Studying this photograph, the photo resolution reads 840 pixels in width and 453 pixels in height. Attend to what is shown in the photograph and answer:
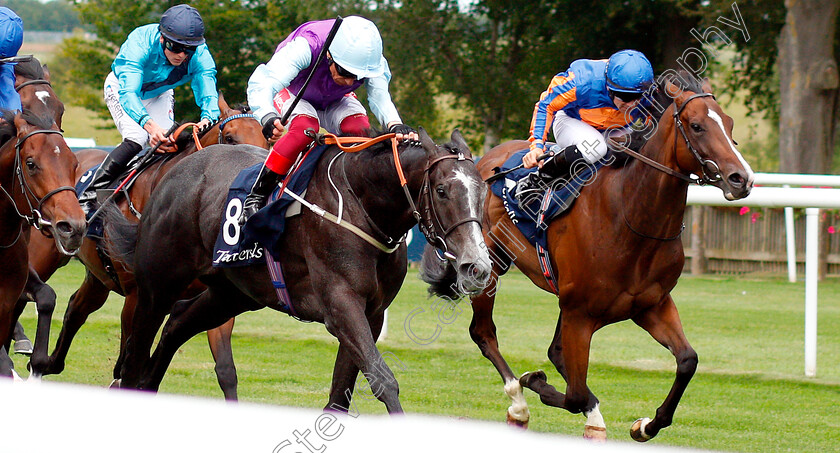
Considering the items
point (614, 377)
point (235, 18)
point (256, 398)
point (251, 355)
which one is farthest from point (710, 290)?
point (235, 18)

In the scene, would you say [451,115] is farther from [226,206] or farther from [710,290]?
Result: [226,206]

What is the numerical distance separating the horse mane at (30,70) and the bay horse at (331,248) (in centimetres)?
81

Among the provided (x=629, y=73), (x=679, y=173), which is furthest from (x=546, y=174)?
(x=679, y=173)

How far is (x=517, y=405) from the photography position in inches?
217

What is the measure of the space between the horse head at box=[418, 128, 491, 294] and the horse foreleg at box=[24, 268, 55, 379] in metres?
2.97

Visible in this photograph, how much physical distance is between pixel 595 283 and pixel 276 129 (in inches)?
69.8

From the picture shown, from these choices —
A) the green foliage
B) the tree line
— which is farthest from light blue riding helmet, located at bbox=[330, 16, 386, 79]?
the green foliage

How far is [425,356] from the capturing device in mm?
7762

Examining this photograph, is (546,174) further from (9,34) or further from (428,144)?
(9,34)

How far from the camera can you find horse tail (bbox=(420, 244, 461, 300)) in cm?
516

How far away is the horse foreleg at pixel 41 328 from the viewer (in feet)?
19.0

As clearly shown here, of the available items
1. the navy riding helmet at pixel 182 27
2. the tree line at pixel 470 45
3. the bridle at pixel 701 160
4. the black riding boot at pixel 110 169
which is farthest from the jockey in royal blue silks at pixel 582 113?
the tree line at pixel 470 45

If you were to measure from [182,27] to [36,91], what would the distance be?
1.43m

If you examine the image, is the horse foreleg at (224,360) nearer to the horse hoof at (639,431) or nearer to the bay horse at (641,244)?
the bay horse at (641,244)
